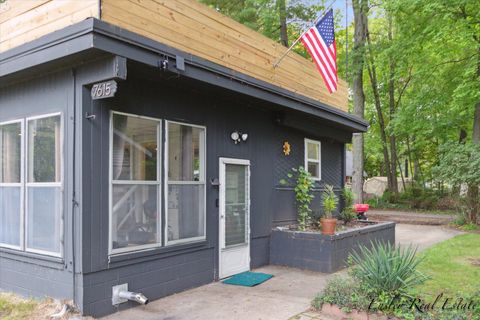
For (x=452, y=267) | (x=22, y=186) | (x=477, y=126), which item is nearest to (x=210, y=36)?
(x=22, y=186)

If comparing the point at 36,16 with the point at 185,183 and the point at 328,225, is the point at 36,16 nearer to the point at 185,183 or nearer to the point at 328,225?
the point at 185,183

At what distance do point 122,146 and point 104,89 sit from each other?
2.78 ft

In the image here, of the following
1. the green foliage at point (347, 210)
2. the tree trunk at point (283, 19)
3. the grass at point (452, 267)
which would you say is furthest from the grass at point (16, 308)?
the tree trunk at point (283, 19)

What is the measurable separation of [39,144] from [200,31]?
2.54 metres

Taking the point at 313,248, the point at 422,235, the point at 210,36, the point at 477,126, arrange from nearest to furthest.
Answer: the point at 210,36 < the point at 313,248 < the point at 422,235 < the point at 477,126

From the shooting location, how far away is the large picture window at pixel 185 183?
5.43m

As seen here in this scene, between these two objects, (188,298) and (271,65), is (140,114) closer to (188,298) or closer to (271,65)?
(188,298)

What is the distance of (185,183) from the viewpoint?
567 cm

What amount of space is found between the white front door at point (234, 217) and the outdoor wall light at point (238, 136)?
1.13ft

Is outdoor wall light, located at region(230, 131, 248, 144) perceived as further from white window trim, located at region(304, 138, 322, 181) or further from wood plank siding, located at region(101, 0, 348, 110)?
white window trim, located at region(304, 138, 322, 181)

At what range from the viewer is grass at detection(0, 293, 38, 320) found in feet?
14.0

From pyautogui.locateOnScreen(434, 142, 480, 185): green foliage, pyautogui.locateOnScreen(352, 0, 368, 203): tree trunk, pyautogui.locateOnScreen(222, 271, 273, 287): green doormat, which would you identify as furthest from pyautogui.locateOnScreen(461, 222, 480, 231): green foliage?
pyautogui.locateOnScreen(222, 271, 273, 287): green doormat

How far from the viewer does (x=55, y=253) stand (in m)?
4.57

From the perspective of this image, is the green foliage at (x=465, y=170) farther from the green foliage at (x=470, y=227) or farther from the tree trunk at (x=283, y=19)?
the tree trunk at (x=283, y=19)
